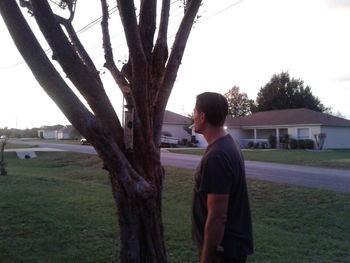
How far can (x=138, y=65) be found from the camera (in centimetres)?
396

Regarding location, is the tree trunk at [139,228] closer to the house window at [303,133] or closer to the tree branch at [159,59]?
the tree branch at [159,59]

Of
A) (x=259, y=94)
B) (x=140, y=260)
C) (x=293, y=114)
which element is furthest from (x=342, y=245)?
(x=259, y=94)

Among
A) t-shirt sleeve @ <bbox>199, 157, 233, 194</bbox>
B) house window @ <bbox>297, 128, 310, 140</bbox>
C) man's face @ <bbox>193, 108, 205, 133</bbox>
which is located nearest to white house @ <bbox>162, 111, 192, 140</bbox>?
house window @ <bbox>297, 128, 310, 140</bbox>

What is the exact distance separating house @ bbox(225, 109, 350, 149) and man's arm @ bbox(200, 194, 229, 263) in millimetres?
38198

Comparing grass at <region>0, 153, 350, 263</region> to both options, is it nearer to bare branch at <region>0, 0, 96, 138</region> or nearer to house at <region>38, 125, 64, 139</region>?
bare branch at <region>0, 0, 96, 138</region>

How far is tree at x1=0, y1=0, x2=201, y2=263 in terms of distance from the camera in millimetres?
3682

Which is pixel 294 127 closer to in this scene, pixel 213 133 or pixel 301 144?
pixel 301 144

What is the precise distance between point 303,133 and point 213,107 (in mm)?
39325

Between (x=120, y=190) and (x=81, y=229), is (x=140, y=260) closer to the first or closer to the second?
(x=120, y=190)

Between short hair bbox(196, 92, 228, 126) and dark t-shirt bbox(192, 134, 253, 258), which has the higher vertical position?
short hair bbox(196, 92, 228, 126)

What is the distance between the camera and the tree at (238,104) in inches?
2645

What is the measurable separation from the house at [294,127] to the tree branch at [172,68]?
1437 inches

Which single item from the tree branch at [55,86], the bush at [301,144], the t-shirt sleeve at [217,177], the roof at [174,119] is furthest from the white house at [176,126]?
the t-shirt sleeve at [217,177]

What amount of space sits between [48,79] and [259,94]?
57.7 meters
